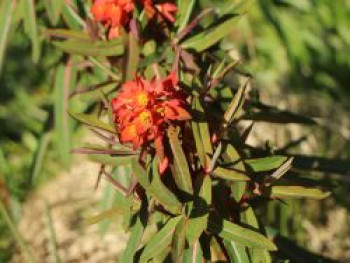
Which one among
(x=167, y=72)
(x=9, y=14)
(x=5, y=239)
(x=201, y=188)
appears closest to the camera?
(x=201, y=188)

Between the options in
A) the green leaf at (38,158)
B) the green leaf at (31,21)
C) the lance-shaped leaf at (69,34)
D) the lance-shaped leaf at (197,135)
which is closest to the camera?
the lance-shaped leaf at (197,135)

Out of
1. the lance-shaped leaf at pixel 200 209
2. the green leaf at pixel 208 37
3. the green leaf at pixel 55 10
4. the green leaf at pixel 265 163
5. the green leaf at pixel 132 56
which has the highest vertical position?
the green leaf at pixel 55 10

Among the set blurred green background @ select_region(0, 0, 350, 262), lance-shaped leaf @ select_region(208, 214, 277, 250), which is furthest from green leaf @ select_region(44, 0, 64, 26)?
blurred green background @ select_region(0, 0, 350, 262)

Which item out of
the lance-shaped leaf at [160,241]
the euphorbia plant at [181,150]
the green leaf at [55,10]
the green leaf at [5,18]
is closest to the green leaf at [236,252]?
the euphorbia plant at [181,150]

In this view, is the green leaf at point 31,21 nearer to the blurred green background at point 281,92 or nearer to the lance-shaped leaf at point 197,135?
the lance-shaped leaf at point 197,135

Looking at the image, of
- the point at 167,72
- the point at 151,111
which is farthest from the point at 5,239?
the point at 151,111

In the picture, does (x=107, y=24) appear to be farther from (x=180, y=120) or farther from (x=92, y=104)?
(x=92, y=104)

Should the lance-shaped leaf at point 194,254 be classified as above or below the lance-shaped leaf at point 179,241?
below
